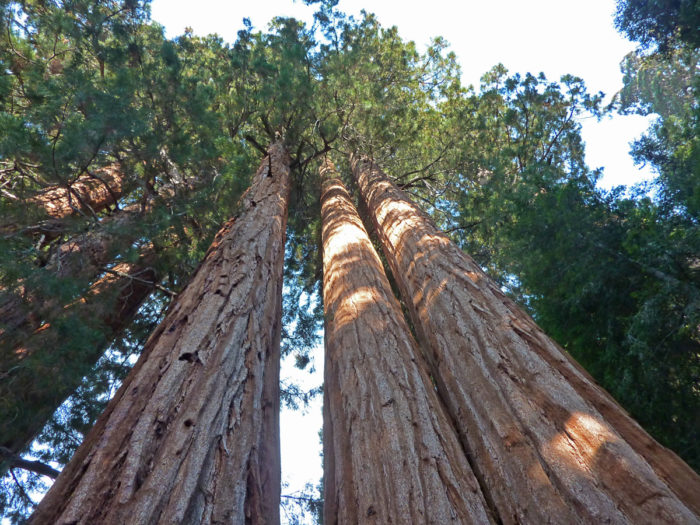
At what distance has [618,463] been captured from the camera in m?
1.50

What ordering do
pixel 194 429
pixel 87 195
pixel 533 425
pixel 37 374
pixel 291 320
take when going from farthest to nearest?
pixel 291 320 → pixel 87 195 → pixel 37 374 → pixel 533 425 → pixel 194 429

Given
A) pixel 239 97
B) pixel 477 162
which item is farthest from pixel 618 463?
pixel 477 162

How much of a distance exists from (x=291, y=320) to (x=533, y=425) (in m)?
5.58

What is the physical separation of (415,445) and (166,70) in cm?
448

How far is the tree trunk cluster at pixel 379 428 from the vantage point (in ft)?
4.56

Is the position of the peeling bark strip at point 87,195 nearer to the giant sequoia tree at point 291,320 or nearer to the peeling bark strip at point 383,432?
the giant sequoia tree at point 291,320

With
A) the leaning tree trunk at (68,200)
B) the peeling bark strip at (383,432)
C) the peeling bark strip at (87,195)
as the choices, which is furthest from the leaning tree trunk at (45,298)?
the peeling bark strip at (383,432)

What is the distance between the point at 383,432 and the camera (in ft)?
6.31

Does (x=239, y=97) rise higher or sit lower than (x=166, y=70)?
higher

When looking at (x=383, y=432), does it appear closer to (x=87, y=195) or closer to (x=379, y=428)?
(x=379, y=428)

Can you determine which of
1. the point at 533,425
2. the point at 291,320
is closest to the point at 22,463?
the point at 533,425

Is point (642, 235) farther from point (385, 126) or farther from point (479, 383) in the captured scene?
point (385, 126)

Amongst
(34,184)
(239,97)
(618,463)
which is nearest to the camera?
(618,463)

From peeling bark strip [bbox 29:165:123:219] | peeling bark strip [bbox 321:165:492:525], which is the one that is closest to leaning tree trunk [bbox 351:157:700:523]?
peeling bark strip [bbox 321:165:492:525]
